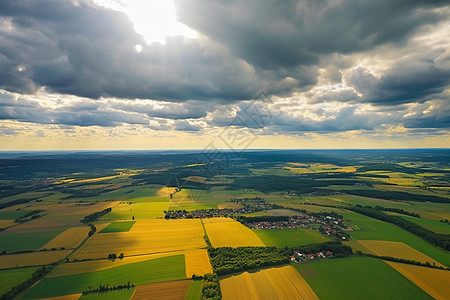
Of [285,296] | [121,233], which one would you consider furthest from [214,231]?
[285,296]

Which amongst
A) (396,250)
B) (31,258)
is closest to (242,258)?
(396,250)

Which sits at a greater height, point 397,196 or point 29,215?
point 397,196

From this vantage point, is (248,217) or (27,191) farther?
(27,191)

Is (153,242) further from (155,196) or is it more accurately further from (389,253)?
(155,196)

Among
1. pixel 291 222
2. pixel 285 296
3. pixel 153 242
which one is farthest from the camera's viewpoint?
pixel 291 222

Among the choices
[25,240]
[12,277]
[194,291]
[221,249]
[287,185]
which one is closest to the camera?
[194,291]

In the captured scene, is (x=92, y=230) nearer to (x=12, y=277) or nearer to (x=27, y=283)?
(x=12, y=277)

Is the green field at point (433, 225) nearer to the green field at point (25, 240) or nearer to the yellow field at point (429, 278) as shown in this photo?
the yellow field at point (429, 278)
